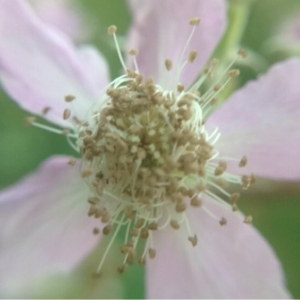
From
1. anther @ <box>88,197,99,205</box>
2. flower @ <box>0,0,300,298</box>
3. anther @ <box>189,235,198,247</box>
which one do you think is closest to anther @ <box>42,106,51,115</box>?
flower @ <box>0,0,300,298</box>

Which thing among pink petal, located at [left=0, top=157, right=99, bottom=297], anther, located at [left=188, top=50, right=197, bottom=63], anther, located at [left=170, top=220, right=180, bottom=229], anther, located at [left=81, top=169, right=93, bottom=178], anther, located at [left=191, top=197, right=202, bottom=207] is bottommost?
pink petal, located at [left=0, top=157, right=99, bottom=297]

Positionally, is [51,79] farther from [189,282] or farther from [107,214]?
[189,282]

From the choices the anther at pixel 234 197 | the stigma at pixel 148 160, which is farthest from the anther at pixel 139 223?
the anther at pixel 234 197

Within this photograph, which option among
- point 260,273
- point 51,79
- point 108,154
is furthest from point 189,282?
point 51,79

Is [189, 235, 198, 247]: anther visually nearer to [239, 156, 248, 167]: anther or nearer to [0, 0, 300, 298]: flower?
[0, 0, 300, 298]: flower

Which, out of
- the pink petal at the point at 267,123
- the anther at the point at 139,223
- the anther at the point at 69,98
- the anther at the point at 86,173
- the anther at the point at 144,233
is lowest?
the anther at the point at 144,233

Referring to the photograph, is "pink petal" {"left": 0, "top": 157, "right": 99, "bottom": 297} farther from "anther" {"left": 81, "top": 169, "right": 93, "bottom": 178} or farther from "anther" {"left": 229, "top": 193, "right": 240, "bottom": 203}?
"anther" {"left": 229, "top": 193, "right": 240, "bottom": 203}

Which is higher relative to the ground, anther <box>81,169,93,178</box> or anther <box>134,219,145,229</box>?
anther <box>81,169,93,178</box>

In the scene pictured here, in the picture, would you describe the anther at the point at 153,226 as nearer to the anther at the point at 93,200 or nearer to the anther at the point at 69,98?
the anther at the point at 93,200
